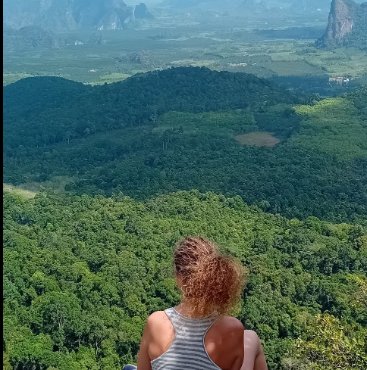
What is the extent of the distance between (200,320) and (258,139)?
4396cm

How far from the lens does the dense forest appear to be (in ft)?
63.9

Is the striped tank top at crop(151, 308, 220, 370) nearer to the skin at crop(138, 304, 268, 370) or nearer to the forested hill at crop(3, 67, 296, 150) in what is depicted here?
the skin at crop(138, 304, 268, 370)

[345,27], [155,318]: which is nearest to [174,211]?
[155,318]

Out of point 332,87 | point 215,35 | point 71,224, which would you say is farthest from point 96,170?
point 215,35

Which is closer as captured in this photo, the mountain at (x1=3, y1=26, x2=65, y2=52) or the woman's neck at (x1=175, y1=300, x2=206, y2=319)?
the woman's neck at (x1=175, y1=300, x2=206, y2=319)

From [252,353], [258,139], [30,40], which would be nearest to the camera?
[252,353]

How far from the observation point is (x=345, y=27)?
128 meters

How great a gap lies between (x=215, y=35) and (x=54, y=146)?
4622 inches

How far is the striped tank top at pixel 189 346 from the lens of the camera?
11.6ft

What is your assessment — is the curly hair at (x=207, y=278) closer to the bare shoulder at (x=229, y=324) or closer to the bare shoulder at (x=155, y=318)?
the bare shoulder at (x=229, y=324)

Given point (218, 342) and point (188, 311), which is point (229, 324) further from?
point (188, 311)

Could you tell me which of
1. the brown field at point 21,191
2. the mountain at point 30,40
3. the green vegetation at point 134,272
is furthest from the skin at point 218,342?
the mountain at point 30,40

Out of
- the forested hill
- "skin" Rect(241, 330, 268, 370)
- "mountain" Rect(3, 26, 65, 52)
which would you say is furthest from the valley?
"mountain" Rect(3, 26, 65, 52)

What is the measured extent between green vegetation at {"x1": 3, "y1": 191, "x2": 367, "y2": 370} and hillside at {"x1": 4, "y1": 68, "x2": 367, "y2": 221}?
11.3 ft
